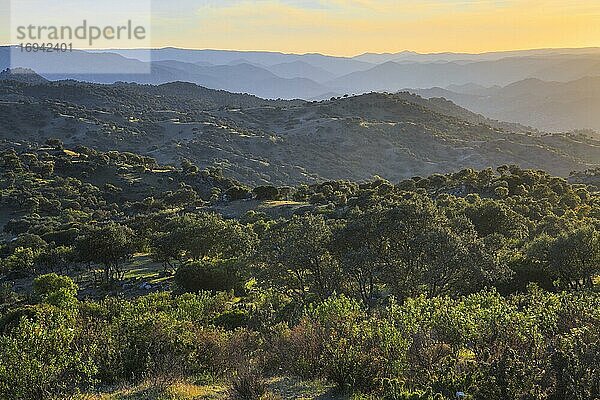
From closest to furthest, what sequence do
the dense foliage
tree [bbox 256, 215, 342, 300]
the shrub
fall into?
the dense foliage
tree [bbox 256, 215, 342, 300]
the shrub

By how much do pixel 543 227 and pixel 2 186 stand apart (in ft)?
209

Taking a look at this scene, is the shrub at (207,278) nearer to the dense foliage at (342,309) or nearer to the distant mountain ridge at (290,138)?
the dense foliage at (342,309)

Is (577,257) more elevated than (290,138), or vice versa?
(290,138)

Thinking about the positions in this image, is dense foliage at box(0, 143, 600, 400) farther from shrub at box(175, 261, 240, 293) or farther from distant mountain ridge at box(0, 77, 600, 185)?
distant mountain ridge at box(0, 77, 600, 185)

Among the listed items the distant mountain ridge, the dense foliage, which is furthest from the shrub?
the distant mountain ridge

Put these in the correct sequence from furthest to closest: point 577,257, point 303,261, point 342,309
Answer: point 577,257 < point 303,261 < point 342,309

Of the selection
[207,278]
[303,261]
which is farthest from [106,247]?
[303,261]

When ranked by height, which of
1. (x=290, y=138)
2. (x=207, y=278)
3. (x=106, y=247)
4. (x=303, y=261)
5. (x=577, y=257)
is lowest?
(x=106, y=247)

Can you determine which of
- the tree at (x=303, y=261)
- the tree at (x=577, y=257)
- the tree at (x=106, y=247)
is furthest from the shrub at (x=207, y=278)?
the tree at (x=577, y=257)

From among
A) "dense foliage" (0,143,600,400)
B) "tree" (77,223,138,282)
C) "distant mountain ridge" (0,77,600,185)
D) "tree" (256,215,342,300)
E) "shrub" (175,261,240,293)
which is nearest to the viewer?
"dense foliage" (0,143,600,400)

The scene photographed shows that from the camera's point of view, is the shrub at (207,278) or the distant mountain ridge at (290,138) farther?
the distant mountain ridge at (290,138)

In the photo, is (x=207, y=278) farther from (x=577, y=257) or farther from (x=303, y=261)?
(x=577, y=257)

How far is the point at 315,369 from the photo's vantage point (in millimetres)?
11086

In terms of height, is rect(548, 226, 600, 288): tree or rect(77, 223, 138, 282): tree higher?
rect(548, 226, 600, 288): tree
